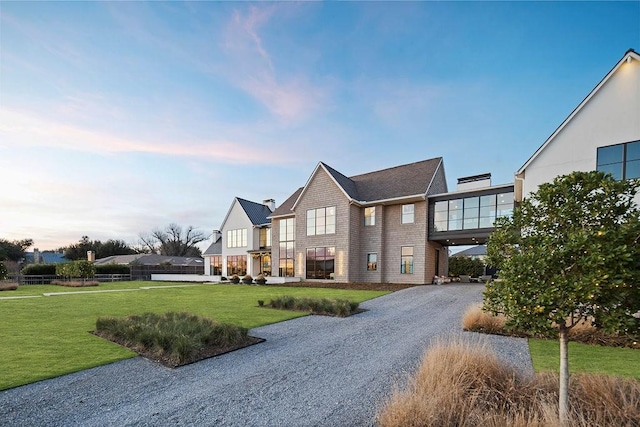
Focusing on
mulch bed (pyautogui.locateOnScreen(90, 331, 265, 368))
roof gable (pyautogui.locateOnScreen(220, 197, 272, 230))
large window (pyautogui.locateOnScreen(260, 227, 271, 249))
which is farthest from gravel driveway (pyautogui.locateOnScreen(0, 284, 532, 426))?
roof gable (pyautogui.locateOnScreen(220, 197, 272, 230))

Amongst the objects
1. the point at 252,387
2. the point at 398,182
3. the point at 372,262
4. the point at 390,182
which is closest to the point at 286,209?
the point at 372,262

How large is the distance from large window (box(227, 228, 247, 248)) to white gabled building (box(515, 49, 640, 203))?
28.2 meters

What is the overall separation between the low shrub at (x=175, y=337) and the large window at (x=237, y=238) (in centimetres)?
2538

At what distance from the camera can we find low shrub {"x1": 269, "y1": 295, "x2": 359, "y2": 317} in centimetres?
1095

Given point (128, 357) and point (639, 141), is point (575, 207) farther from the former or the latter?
point (639, 141)

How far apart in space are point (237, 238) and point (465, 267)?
1009 inches

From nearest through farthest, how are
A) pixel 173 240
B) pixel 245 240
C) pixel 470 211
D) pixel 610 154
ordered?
pixel 610 154, pixel 470 211, pixel 245 240, pixel 173 240

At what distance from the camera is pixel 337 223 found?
24.3 metres

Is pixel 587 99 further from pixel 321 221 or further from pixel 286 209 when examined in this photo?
pixel 286 209

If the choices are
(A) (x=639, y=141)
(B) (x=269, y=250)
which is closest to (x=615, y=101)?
(A) (x=639, y=141)

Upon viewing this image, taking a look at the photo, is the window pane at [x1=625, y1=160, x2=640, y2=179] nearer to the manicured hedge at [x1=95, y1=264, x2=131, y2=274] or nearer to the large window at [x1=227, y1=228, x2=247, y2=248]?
the large window at [x1=227, y1=228, x2=247, y2=248]

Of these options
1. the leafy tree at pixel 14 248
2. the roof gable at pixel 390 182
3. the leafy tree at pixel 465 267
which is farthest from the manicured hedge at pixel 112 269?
the leafy tree at pixel 465 267

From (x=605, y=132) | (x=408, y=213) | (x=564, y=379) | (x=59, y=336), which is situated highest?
(x=605, y=132)

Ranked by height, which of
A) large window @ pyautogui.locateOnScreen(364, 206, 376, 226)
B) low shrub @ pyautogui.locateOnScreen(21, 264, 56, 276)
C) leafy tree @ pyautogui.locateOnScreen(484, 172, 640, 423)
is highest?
large window @ pyautogui.locateOnScreen(364, 206, 376, 226)
